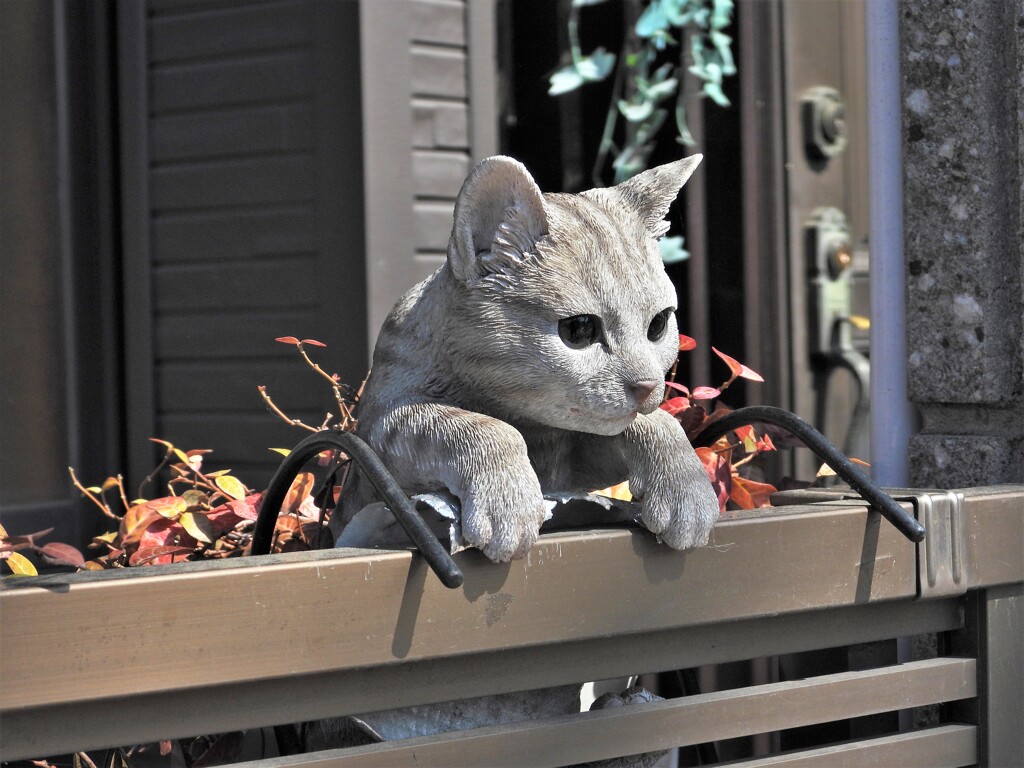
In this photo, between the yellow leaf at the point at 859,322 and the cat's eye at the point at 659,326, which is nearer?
the cat's eye at the point at 659,326

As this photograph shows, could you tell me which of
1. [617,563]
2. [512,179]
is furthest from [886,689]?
[512,179]

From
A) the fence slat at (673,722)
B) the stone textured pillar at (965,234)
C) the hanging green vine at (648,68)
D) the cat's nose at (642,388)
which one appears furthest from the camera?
the hanging green vine at (648,68)

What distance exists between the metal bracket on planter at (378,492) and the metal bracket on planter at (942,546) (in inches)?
22.4

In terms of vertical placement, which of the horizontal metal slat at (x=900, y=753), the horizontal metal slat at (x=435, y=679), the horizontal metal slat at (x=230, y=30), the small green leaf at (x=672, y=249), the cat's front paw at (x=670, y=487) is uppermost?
the horizontal metal slat at (x=230, y=30)

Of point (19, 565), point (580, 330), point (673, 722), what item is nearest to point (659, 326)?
point (580, 330)

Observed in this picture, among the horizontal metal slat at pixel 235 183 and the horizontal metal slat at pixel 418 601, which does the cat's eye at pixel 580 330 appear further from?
the horizontal metal slat at pixel 235 183

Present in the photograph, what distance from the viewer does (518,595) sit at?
0.99 m

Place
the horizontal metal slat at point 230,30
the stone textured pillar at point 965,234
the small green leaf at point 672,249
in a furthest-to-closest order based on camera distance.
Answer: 1. the small green leaf at point 672,249
2. the horizontal metal slat at point 230,30
3. the stone textured pillar at point 965,234

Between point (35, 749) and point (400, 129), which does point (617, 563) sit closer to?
point (35, 749)

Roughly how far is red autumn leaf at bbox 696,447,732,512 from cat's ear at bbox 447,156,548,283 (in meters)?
0.51

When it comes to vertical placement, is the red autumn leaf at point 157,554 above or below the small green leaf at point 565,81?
below

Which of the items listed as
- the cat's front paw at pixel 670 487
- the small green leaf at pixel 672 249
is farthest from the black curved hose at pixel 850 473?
the small green leaf at pixel 672 249

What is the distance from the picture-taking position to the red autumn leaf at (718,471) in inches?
58.5

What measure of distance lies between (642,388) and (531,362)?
4.4 inches
